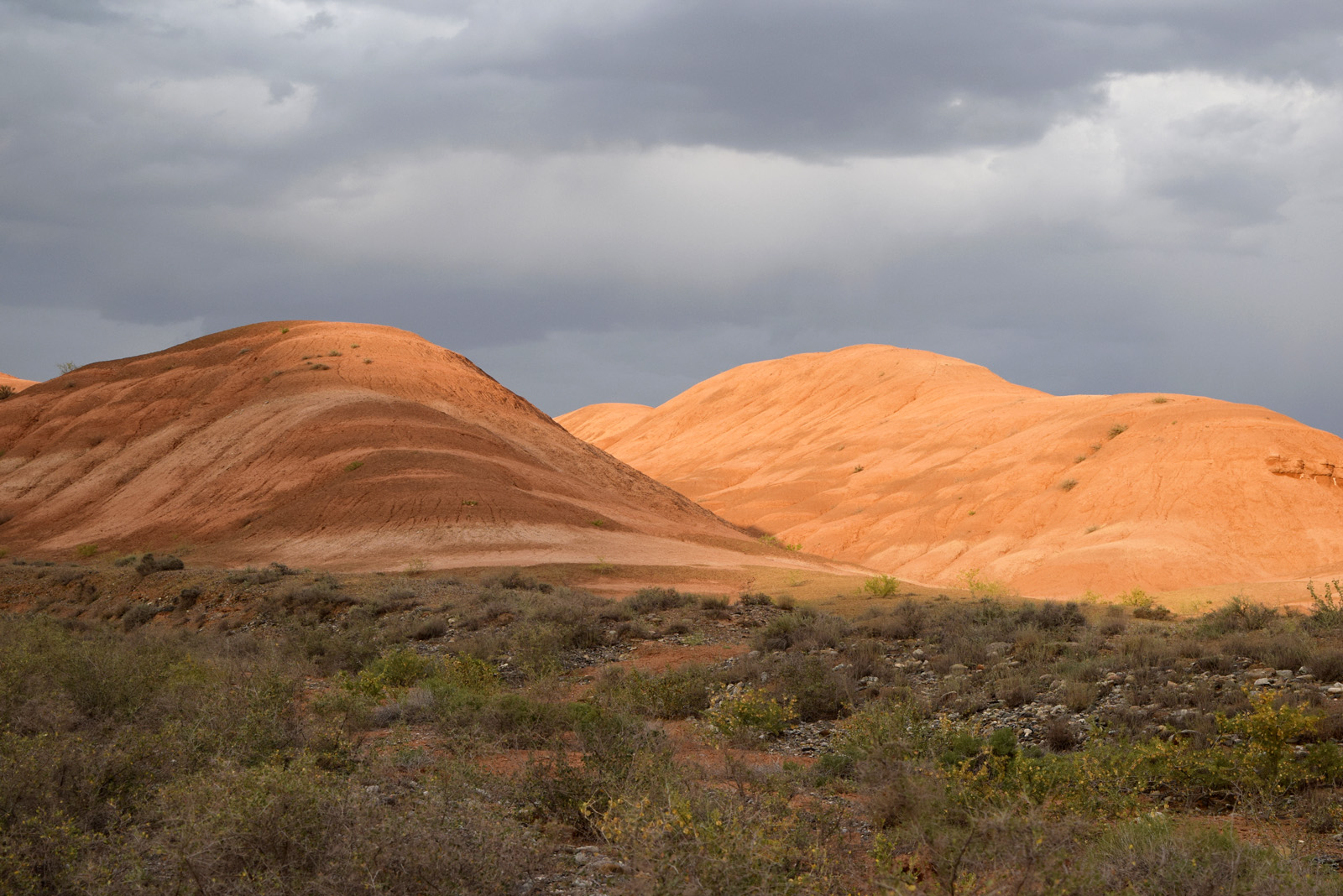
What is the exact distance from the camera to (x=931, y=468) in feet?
180

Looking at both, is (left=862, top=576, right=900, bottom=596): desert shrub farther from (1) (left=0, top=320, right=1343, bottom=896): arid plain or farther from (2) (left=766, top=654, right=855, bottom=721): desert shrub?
(2) (left=766, top=654, right=855, bottom=721): desert shrub

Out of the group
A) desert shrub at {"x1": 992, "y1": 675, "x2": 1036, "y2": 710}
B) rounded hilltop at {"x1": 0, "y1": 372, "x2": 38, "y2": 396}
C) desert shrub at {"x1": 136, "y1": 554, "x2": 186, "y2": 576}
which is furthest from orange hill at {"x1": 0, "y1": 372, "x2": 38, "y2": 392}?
desert shrub at {"x1": 992, "y1": 675, "x2": 1036, "y2": 710}

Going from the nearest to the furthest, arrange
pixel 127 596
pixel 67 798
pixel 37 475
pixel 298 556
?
pixel 67 798
pixel 127 596
pixel 298 556
pixel 37 475

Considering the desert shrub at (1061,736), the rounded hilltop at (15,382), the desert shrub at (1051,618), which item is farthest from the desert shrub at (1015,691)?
the rounded hilltop at (15,382)

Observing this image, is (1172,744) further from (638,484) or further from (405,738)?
(638,484)

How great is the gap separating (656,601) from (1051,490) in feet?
107

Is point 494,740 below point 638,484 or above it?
below

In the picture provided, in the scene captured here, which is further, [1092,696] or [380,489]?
[380,489]

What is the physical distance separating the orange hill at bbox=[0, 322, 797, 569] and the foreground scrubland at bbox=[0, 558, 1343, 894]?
62.3 feet

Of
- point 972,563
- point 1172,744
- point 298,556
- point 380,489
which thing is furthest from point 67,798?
point 972,563

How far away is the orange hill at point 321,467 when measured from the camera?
33531 millimetres

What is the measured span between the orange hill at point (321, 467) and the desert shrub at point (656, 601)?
912 centimetres

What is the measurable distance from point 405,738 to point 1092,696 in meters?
7.35

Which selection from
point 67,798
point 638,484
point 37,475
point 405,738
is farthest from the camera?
point 638,484
